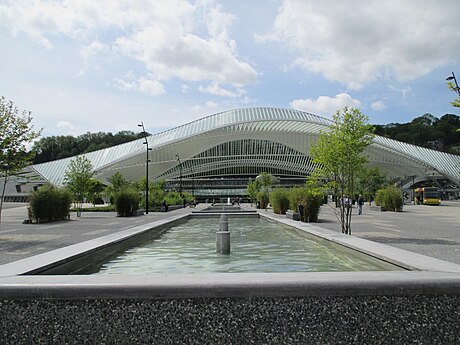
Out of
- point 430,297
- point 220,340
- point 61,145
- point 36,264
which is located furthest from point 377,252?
point 61,145

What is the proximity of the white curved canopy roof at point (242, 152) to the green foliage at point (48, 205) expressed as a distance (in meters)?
54.2

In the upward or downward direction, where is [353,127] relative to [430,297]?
upward

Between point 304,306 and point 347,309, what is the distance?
1.60ft

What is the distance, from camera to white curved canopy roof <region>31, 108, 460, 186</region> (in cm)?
8025

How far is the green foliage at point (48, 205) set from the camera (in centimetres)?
2291

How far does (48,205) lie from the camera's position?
23.7 metres

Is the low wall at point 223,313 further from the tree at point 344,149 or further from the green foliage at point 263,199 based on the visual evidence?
the green foliage at point 263,199

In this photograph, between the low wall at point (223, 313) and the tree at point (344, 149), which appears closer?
the low wall at point (223, 313)

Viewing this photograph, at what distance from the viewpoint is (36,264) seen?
245 inches

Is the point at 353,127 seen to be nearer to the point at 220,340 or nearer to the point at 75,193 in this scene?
the point at 220,340

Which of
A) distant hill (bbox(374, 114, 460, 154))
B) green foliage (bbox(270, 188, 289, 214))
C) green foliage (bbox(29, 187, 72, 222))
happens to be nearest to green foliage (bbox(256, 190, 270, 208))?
green foliage (bbox(270, 188, 289, 214))

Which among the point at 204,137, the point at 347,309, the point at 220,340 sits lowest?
the point at 220,340

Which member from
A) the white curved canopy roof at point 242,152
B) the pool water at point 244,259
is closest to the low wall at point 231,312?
the pool water at point 244,259

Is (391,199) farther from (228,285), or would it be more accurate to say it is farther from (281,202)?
(228,285)
